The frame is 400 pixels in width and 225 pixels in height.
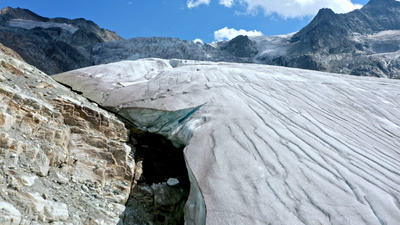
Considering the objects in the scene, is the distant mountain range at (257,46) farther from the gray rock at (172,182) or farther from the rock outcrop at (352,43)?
the gray rock at (172,182)

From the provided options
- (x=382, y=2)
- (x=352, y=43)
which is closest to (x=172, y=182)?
(x=352, y=43)

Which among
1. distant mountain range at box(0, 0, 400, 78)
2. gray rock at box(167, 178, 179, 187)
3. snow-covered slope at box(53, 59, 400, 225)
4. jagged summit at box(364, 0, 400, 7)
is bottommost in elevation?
gray rock at box(167, 178, 179, 187)

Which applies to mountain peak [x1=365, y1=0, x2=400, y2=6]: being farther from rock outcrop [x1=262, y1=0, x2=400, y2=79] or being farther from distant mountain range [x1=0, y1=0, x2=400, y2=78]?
distant mountain range [x1=0, y1=0, x2=400, y2=78]

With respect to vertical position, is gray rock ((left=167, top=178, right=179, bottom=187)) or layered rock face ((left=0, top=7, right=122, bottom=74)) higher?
layered rock face ((left=0, top=7, right=122, bottom=74))

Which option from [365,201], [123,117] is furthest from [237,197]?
[123,117]

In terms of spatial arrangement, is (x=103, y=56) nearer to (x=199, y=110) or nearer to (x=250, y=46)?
(x=250, y=46)

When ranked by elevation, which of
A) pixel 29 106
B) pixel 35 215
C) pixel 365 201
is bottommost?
pixel 365 201

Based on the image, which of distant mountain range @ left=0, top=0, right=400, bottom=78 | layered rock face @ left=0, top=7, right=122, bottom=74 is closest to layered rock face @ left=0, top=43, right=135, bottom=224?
layered rock face @ left=0, top=7, right=122, bottom=74
